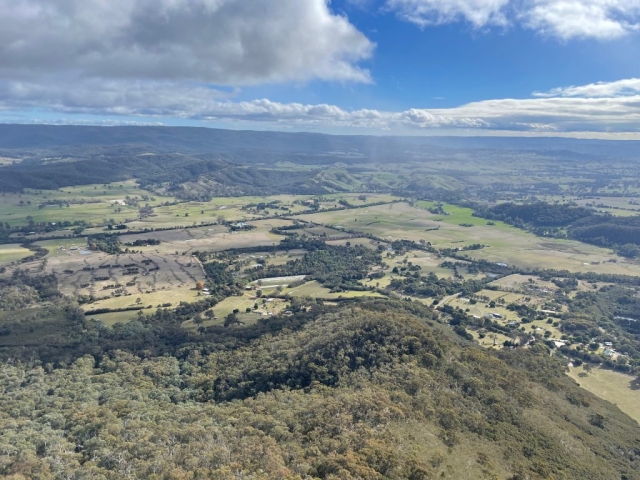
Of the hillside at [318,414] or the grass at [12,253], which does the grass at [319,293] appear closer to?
the hillside at [318,414]

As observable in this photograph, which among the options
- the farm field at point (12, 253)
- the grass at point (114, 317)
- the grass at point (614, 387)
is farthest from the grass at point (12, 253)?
the grass at point (614, 387)

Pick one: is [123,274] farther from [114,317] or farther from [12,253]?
[12,253]

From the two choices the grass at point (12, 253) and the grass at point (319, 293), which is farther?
the grass at point (12, 253)

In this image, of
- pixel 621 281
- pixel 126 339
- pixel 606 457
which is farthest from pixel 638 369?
pixel 126 339

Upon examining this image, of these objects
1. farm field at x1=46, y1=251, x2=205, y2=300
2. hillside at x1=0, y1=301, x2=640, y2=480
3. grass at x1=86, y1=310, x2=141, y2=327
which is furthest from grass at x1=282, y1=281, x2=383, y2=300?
grass at x1=86, y1=310, x2=141, y2=327

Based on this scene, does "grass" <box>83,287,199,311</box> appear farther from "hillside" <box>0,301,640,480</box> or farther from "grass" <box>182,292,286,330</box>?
"hillside" <box>0,301,640,480</box>
